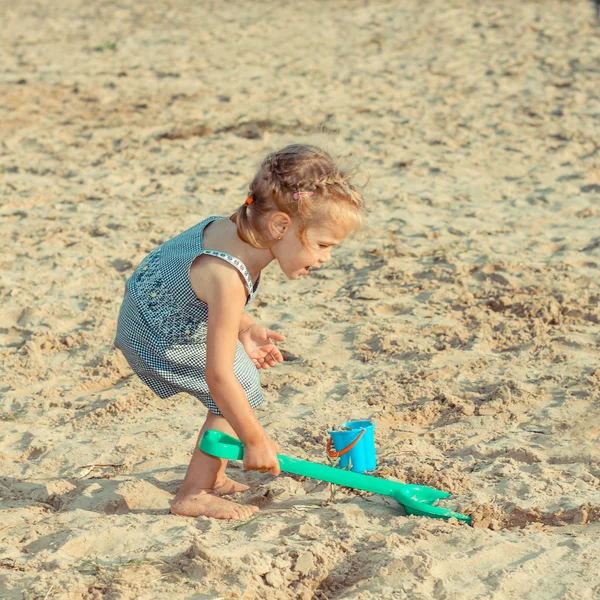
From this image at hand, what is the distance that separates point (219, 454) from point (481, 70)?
6.67m

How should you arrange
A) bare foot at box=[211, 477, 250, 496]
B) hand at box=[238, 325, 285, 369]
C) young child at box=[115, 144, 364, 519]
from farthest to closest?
hand at box=[238, 325, 285, 369] < bare foot at box=[211, 477, 250, 496] < young child at box=[115, 144, 364, 519]

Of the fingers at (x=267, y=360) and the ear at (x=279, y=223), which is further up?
the ear at (x=279, y=223)

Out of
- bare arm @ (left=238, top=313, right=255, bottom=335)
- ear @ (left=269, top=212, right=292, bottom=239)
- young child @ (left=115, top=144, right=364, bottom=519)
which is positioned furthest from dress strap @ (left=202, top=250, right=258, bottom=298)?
bare arm @ (left=238, top=313, right=255, bottom=335)

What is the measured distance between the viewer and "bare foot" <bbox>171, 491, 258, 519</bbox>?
2607 mm

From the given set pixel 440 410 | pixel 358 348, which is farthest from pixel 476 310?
pixel 440 410

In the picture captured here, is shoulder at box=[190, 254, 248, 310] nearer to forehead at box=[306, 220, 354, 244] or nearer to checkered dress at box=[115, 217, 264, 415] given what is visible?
checkered dress at box=[115, 217, 264, 415]

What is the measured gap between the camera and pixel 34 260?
4625mm

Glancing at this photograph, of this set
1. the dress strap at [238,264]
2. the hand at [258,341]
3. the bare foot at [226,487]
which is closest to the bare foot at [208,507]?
the bare foot at [226,487]

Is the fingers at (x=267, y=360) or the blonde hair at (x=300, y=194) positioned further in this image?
the fingers at (x=267, y=360)

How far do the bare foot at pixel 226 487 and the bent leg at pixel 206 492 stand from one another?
36 mm

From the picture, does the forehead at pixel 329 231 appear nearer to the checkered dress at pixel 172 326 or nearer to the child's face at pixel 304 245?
the child's face at pixel 304 245

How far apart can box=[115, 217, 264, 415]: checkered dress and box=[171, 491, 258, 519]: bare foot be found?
→ 0.25m

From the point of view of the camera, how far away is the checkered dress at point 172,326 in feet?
8.73

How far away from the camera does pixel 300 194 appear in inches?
95.5
